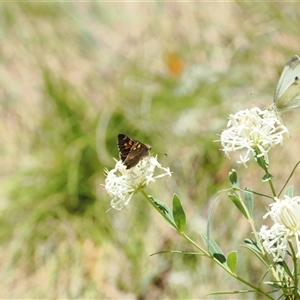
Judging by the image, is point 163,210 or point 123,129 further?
point 123,129

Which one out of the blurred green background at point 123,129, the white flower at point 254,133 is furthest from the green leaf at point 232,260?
the blurred green background at point 123,129

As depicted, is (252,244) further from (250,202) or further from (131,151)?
(131,151)

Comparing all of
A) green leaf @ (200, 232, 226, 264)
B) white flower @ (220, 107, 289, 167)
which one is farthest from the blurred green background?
white flower @ (220, 107, 289, 167)

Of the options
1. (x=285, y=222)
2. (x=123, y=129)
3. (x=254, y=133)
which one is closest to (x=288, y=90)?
(x=254, y=133)

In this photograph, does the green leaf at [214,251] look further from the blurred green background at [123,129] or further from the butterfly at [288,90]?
Answer: the blurred green background at [123,129]

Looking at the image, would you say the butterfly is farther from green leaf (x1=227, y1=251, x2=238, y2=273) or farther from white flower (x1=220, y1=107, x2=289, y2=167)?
green leaf (x1=227, y1=251, x2=238, y2=273)

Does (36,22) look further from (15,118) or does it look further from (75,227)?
(75,227)

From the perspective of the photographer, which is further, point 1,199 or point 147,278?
point 1,199

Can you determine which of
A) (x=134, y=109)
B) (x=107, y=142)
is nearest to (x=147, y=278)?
(x=107, y=142)
